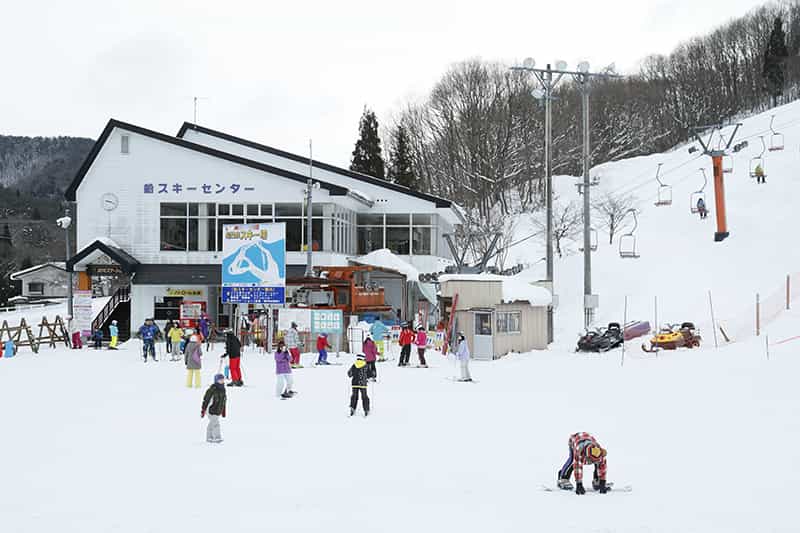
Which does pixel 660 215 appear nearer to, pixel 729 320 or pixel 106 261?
pixel 729 320

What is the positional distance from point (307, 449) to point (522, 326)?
1784cm

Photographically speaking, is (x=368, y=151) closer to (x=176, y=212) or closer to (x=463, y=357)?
(x=176, y=212)

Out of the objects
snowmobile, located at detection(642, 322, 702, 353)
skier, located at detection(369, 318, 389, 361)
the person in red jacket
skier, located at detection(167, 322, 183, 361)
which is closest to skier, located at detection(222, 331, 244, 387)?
the person in red jacket

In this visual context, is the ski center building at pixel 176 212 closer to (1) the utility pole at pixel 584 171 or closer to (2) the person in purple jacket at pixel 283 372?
(1) the utility pole at pixel 584 171

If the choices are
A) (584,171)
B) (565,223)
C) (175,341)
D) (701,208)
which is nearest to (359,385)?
(175,341)

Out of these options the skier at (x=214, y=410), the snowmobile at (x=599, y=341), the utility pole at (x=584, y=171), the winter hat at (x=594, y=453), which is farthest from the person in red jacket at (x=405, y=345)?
the winter hat at (x=594, y=453)

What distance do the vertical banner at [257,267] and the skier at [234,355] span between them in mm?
8357

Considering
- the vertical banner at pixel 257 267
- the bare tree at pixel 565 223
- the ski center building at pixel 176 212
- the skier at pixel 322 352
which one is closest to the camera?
the skier at pixel 322 352

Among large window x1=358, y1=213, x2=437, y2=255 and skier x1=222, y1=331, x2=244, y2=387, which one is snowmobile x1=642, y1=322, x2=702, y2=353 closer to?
skier x1=222, y1=331, x2=244, y2=387

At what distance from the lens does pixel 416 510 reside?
9.09 m

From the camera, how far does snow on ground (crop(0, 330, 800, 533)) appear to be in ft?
28.9

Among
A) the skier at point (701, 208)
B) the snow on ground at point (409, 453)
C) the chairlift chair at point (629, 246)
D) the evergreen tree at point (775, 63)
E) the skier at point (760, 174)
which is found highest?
the evergreen tree at point (775, 63)

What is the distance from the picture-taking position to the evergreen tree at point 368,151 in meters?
70.5

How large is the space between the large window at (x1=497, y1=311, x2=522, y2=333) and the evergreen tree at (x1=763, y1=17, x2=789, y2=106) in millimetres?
70635
